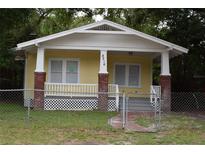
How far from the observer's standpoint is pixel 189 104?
28531 mm

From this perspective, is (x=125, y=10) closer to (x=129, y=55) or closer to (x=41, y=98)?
(x=129, y=55)

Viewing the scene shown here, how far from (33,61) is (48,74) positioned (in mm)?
1737

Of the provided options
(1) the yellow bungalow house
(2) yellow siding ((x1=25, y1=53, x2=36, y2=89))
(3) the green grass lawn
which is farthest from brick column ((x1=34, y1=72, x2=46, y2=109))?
(3) the green grass lawn

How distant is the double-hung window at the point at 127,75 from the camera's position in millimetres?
27828

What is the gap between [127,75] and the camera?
27859 millimetres

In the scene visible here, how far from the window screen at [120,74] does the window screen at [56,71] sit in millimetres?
3629

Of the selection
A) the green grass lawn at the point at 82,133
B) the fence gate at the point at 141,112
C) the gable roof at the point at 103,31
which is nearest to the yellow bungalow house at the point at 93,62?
the gable roof at the point at 103,31

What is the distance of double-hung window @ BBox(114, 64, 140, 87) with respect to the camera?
2783 cm

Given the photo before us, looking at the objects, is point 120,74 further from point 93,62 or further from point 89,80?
point 89,80

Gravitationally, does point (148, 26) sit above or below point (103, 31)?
above

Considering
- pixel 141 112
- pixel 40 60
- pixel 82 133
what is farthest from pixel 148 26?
pixel 82 133

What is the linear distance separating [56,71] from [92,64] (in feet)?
7.19

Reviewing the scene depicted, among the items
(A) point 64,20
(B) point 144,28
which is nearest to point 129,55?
(B) point 144,28

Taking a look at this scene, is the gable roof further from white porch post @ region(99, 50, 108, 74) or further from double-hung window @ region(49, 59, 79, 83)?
double-hung window @ region(49, 59, 79, 83)
